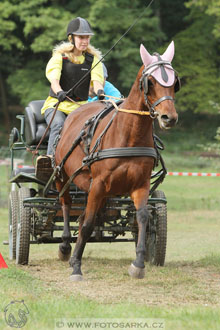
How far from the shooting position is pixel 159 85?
651 cm

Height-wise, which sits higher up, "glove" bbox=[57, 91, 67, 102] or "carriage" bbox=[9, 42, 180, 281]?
"glove" bbox=[57, 91, 67, 102]

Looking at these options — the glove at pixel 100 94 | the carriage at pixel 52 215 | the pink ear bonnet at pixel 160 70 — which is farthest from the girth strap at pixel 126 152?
the glove at pixel 100 94

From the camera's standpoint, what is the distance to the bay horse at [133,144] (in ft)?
21.5

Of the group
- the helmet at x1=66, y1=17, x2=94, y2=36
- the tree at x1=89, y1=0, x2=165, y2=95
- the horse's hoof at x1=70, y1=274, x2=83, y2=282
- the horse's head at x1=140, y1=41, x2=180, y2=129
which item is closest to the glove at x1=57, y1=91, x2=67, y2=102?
the helmet at x1=66, y1=17, x2=94, y2=36

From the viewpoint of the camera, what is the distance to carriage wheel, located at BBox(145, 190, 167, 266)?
854 cm

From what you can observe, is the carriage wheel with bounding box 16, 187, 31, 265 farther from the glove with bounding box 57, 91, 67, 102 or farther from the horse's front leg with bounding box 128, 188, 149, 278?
the horse's front leg with bounding box 128, 188, 149, 278

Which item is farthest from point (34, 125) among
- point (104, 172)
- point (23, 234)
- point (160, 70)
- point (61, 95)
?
point (160, 70)

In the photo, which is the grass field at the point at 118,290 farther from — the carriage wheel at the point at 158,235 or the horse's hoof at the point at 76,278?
the carriage wheel at the point at 158,235

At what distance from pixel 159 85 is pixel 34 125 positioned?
122 inches

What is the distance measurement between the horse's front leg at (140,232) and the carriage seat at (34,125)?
8.28 ft

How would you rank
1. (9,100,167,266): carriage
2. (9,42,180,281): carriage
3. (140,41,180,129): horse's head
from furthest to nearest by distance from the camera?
(9,100,167,266): carriage
(9,42,180,281): carriage
(140,41,180,129): horse's head

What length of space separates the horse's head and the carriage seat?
276 centimetres

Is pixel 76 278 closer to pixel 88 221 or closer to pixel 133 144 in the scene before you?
pixel 88 221

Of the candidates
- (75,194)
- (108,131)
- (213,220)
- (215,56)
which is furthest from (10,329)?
(215,56)
